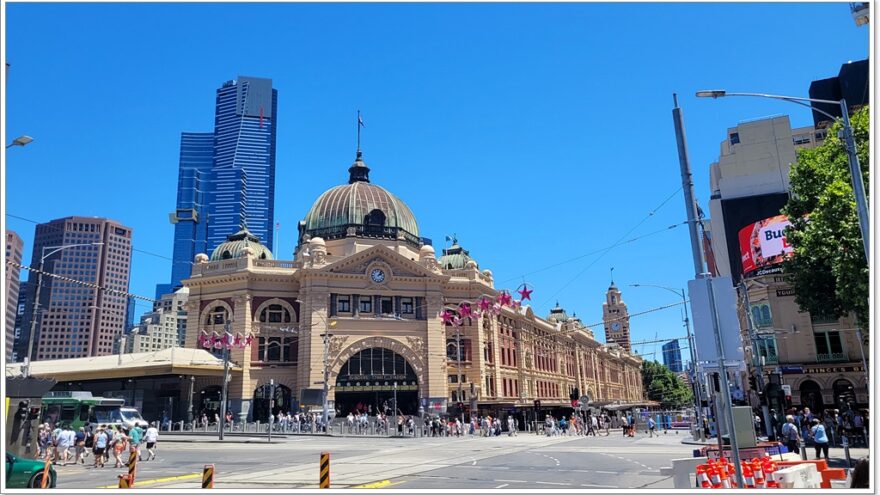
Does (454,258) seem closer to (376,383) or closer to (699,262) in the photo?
(376,383)

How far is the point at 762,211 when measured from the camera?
63.5m

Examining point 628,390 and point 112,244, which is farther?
point 628,390

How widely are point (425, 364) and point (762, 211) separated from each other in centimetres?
3647

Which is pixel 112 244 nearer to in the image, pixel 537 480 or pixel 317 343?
pixel 317 343

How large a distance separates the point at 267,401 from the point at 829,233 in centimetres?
4859

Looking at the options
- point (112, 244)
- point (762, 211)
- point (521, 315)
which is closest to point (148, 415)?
point (521, 315)

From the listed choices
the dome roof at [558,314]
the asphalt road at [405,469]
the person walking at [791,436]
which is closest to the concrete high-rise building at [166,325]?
the dome roof at [558,314]

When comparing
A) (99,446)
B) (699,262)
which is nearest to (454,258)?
(99,446)

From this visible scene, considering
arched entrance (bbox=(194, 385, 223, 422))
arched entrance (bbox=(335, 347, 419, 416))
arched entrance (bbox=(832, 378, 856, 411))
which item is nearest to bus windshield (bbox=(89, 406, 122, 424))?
arched entrance (bbox=(194, 385, 223, 422))

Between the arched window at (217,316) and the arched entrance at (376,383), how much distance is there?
12.6 m

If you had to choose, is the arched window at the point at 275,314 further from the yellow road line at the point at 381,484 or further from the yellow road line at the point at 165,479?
the yellow road line at the point at 381,484

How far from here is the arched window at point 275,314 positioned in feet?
202

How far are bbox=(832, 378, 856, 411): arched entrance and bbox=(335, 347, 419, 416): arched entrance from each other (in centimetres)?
3481

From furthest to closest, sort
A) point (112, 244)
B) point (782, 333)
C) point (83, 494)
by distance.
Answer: point (112, 244) → point (782, 333) → point (83, 494)
